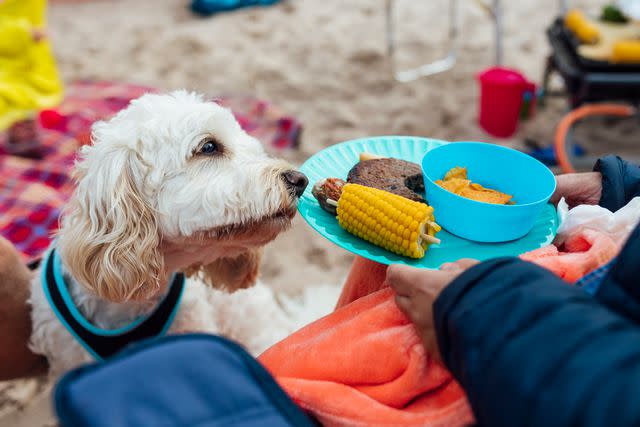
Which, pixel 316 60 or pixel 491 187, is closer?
pixel 491 187

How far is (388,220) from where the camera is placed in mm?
1012

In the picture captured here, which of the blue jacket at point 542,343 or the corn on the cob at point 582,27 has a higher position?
the blue jacket at point 542,343

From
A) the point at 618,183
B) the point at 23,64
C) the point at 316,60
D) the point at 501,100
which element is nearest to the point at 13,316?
the point at 618,183

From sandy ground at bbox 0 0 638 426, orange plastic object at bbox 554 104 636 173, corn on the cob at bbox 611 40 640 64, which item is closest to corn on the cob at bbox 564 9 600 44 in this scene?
corn on the cob at bbox 611 40 640 64

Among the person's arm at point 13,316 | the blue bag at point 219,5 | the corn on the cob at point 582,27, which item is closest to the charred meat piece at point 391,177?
the person's arm at point 13,316

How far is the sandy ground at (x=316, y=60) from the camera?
10.3ft

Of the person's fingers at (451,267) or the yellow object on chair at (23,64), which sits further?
the yellow object on chair at (23,64)

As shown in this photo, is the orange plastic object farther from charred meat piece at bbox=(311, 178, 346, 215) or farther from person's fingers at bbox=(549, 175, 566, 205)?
charred meat piece at bbox=(311, 178, 346, 215)

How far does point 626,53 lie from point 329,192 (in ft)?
6.64

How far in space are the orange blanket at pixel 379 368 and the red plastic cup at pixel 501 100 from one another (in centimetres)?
217

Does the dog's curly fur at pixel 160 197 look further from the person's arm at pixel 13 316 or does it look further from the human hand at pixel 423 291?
the human hand at pixel 423 291

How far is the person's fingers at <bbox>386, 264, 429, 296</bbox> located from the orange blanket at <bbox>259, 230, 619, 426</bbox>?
0.07 m

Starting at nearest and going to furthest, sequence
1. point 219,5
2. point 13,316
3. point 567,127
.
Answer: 1. point 13,316
2. point 567,127
3. point 219,5

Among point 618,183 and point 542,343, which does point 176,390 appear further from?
point 618,183
